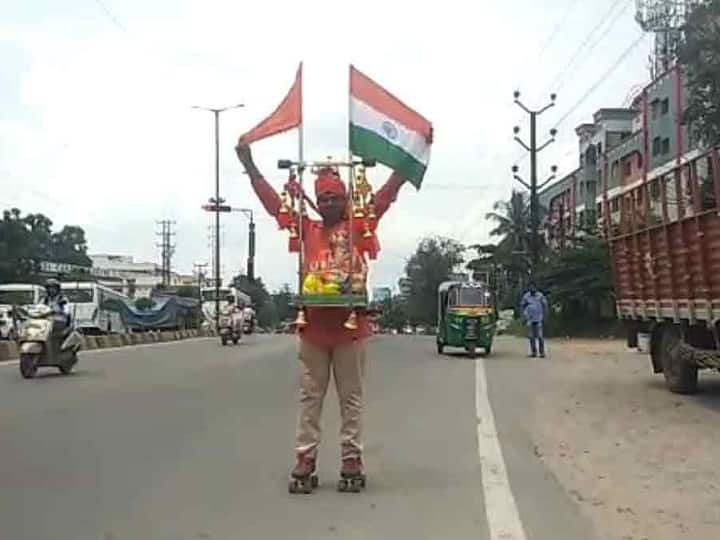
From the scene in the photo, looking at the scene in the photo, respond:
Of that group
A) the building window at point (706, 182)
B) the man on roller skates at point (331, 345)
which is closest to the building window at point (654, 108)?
the building window at point (706, 182)

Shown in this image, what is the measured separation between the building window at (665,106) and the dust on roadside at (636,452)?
38.4m

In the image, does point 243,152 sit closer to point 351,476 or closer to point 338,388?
point 338,388

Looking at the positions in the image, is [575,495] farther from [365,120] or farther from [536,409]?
[536,409]

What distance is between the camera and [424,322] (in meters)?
95.2

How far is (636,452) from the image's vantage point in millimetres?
10609

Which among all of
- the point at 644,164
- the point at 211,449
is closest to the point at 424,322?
the point at 644,164

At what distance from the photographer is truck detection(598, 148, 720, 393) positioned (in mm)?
14188

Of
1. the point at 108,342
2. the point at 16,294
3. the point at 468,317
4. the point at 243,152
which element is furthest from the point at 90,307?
the point at 243,152

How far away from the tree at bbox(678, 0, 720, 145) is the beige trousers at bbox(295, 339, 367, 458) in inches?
740

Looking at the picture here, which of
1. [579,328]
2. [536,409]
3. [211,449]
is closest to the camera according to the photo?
[211,449]

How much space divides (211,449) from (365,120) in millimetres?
3740

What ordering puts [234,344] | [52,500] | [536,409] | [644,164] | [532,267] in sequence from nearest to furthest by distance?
[52,500]
[536,409]
[644,164]
[234,344]
[532,267]

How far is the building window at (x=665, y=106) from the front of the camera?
55.4 m

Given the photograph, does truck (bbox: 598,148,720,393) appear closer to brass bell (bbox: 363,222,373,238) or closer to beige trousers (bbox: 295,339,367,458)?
brass bell (bbox: 363,222,373,238)
